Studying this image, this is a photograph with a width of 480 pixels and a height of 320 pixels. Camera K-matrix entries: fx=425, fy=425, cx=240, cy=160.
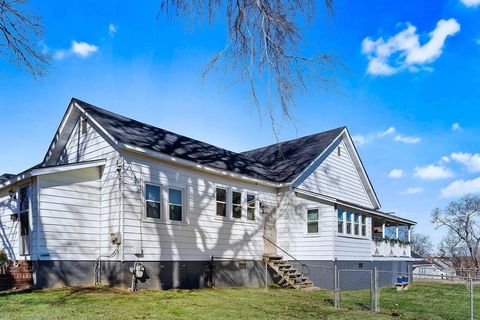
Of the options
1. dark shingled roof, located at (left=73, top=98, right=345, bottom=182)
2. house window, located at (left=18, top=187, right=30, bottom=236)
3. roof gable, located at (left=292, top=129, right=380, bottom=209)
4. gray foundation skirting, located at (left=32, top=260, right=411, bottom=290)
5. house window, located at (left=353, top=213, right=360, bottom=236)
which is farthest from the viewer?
roof gable, located at (left=292, top=129, right=380, bottom=209)

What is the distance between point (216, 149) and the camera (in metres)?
18.6

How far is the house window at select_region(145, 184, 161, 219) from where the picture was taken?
12977 millimetres

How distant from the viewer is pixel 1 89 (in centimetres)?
1202

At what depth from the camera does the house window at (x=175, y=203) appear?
535 inches

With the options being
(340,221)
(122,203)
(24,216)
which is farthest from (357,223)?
(24,216)

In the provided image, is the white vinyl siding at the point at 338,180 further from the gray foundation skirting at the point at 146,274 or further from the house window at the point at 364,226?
the gray foundation skirting at the point at 146,274

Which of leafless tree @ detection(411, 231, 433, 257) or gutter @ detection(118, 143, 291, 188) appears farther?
leafless tree @ detection(411, 231, 433, 257)

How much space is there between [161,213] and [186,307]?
14.2ft

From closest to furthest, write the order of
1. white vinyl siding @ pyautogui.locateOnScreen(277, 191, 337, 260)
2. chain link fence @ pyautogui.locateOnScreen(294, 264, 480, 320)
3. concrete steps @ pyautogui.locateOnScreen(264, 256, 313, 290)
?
chain link fence @ pyautogui.locateOnScreen(294, 264, 480, 320) < concrete steps @ pyautogui.locateOnScreen(264, 256, 313, 290) < white vinyl siding @ pyautogui.locateOnScreen(277, 191, 337, 260)

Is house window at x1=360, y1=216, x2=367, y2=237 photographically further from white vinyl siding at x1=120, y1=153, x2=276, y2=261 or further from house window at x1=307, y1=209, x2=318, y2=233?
white vinyl siding at x1=120, y1=153, x2=276, y2=261

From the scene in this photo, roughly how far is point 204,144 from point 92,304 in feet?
32.6

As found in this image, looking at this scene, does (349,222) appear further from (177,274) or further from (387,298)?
(177,274)

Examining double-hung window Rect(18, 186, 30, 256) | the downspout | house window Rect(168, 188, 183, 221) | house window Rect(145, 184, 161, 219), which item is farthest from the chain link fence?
double-hung window Rect(18, 186, 30, 256)

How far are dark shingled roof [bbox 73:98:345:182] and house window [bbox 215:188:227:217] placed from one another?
854 mm
